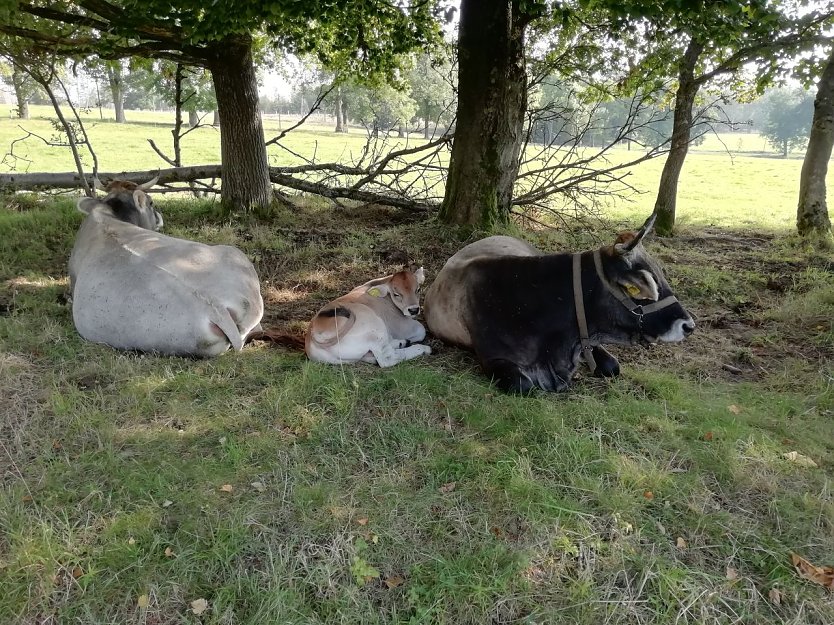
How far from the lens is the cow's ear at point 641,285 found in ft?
14.3

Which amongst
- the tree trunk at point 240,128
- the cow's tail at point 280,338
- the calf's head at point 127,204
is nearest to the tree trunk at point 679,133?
the cow's tail at point 280,338

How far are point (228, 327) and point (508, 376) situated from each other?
247 centimetres

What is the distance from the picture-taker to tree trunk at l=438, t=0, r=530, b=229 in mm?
7953

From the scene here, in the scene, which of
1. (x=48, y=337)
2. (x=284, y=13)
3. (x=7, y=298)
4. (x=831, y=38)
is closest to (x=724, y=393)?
(x=48, y=337)

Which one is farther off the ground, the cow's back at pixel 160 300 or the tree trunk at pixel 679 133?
the tree trunk at pixel 679 133

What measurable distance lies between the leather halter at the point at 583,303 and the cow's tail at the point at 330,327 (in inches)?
76.7

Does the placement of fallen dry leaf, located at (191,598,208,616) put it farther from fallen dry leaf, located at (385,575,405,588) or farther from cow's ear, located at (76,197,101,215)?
cow's ear, located at (76,197,101,215)

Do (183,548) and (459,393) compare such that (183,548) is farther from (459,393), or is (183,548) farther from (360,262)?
(360,262)

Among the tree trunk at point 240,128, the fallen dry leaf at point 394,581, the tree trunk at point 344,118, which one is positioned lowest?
the fallen dry leaf at point 394,581

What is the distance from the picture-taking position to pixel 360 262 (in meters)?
7.84

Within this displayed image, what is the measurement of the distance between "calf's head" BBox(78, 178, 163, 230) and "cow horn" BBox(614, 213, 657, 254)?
5.60 m

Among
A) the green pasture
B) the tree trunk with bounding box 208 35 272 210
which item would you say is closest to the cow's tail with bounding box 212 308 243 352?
the tree trunk with bounding box 208 35 272 210

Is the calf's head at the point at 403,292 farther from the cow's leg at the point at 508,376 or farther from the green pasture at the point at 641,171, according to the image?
the green pasture at the point at 641,171

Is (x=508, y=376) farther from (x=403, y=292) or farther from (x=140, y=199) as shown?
(x=140, y=199)
